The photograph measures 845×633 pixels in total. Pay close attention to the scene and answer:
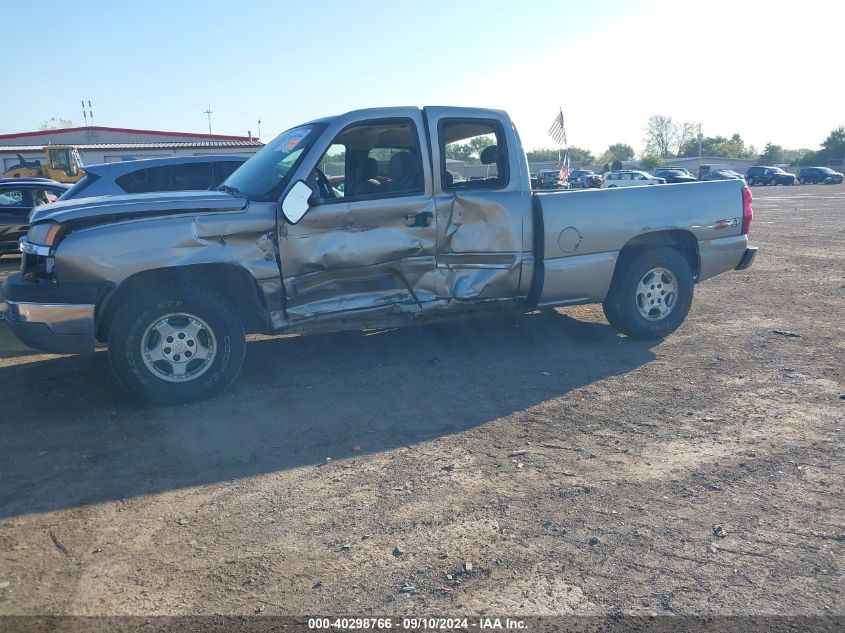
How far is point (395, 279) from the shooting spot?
6.18m

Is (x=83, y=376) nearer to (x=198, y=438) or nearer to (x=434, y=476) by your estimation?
(x=198, y=438)

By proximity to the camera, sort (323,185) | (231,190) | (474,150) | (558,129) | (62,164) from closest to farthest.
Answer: (323,185) → (231,190) → (474,150) → (558,129) → (62,164)

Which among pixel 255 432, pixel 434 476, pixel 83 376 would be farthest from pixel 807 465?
pixel 83 376

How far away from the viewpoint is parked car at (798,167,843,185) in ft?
191

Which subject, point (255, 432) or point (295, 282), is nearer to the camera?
point (255, 432)

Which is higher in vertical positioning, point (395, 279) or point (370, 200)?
point (370, 200)

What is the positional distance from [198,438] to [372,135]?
2.96 meters

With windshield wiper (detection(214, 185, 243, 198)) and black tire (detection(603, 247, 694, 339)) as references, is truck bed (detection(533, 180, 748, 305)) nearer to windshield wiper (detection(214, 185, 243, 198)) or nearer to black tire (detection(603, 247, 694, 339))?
black tire (detection(603, 247, 694, 339))

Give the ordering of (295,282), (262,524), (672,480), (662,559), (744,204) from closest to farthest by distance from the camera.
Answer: (662,559), (262,524), (672,480), (295,282), (744,204)

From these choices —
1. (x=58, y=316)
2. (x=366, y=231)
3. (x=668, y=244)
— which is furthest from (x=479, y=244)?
(x=58, y=316)

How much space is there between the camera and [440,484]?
4.22m

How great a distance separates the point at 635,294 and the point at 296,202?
3.42 m

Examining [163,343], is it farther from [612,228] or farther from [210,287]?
[612,228]

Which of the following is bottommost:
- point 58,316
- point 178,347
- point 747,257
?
point 178,347
